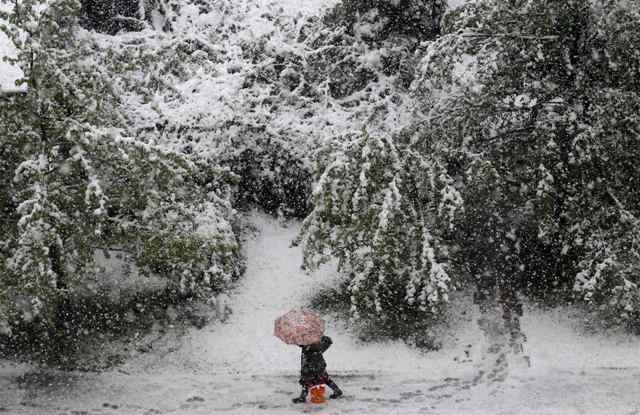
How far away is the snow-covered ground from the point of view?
26.8 ft

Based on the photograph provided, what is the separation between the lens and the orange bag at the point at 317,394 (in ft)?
26.3

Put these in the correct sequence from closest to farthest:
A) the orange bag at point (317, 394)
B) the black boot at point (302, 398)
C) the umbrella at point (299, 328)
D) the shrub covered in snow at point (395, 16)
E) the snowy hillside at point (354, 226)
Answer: the umbrella at point (299, 328) < the orange bag at point (317, 394) < the black boot at point (302, 398) < the snowy hillside at point (354, 226) < the shrub covered in snow at point (395, 16)

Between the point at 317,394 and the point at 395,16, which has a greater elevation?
the point at 395,16

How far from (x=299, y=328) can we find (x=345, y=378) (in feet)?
6.43

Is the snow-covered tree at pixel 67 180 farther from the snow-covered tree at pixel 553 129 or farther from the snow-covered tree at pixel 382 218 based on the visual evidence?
the snow-covered tree at pixel 553 129

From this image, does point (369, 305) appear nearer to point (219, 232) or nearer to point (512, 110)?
point (219, 232)

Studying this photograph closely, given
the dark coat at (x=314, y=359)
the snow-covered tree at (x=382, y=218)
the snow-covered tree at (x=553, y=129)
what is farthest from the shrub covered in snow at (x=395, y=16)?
the dark coat at (x=314, y=359)

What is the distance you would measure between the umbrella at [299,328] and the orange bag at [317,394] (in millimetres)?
694

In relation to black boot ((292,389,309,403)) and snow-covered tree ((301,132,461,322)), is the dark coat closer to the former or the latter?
black boot ((292,389,309,403))

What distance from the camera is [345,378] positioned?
9273mm

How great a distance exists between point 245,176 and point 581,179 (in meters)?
6.73

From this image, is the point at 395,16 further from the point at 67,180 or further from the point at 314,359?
the point at 314,359

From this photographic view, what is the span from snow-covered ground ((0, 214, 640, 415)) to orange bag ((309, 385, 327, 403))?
112 mm

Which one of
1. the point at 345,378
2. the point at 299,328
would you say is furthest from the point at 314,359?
the point at 345,378
